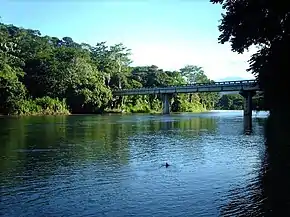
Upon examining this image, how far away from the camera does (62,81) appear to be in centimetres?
11062

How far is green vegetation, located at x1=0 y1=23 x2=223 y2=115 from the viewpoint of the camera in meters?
94.9

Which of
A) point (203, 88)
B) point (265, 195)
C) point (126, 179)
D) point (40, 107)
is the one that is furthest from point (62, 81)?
point (265, 195)

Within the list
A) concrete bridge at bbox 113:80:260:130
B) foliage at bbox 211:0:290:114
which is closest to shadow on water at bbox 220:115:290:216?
foliage at bbox 211:0:290:114

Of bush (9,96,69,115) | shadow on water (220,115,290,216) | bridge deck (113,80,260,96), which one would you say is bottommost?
shadow on water (220,115,290,216)

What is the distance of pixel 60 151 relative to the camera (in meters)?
28.5

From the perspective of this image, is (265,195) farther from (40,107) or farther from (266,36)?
(40,107)


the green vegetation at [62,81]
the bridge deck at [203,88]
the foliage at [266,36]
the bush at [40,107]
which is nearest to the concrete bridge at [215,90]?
the bridge deck at [203,88]

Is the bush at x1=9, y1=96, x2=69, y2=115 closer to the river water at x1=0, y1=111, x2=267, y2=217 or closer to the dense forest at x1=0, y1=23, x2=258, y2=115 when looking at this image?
the dense forest at x1=0, y1=23, x2=258, y2=115

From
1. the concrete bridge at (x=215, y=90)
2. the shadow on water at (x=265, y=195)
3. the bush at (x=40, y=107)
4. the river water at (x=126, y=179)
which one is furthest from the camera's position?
the concrete bridge at (x=215, y=90)

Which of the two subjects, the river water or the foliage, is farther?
the foliage

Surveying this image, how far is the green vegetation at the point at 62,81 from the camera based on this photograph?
94938 millimetres

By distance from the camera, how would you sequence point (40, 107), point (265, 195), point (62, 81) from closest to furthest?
point (265, 195), point (40, 107), point (62, 81)

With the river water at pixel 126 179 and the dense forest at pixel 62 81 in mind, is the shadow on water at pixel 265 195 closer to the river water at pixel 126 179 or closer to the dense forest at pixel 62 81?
the river water at pixel 126 179

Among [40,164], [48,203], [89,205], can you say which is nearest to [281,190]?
[89,205]
